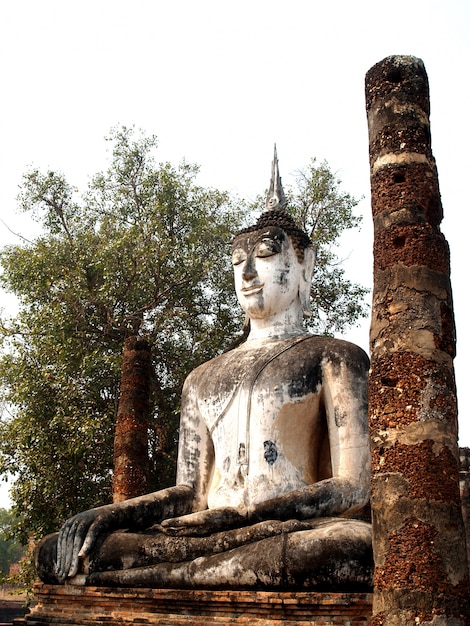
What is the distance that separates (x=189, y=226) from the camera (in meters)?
14.2

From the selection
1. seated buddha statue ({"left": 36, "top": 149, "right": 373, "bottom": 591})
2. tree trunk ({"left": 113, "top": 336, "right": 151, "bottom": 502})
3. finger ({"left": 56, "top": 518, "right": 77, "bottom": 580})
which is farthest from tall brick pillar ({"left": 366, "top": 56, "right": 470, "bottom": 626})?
tree trunk ({"left": 113, "top": 336, "right": 151, "bottom": 502})

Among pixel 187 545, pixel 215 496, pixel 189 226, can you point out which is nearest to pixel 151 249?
pixel 189 226

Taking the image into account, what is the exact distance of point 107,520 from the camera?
6875mm

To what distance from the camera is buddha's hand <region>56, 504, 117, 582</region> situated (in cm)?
667

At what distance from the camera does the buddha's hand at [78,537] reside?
21.9 ft

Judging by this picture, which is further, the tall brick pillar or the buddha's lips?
the buddha's lips

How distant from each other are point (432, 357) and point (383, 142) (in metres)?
1.62

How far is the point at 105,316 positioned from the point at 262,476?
6.75 metres

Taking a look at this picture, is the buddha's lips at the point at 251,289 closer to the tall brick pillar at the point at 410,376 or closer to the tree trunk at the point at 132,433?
the tall brick pillar at the point at 410,376

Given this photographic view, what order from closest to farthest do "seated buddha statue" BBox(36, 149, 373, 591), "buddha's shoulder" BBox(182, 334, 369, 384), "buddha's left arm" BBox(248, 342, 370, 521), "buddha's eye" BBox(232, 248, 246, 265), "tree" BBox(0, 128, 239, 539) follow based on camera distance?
"seated buddha statue" BBox(36, 149, 373, 591), "buddha's left arm" BBox(248, 342, 370, 521), "buddha's shoulder" BBox(182, 334, 369, 384), "buddha's eye" BBox(232, 248, 246, 265), "tree" BBox(0, 128, 239, 539)

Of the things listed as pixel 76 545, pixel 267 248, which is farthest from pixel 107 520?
pixel 267 248

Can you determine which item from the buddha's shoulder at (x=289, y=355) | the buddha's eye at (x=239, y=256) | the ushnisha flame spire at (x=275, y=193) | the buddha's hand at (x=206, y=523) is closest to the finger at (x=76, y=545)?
the buddha's hand at (x=206, y=523)

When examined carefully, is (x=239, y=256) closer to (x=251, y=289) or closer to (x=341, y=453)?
(x=251, y=289)

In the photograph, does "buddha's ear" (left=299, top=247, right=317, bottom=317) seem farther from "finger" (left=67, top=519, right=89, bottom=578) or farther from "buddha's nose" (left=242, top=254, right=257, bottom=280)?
"finger" (left=67, top=519, right=89, bottom=578)
